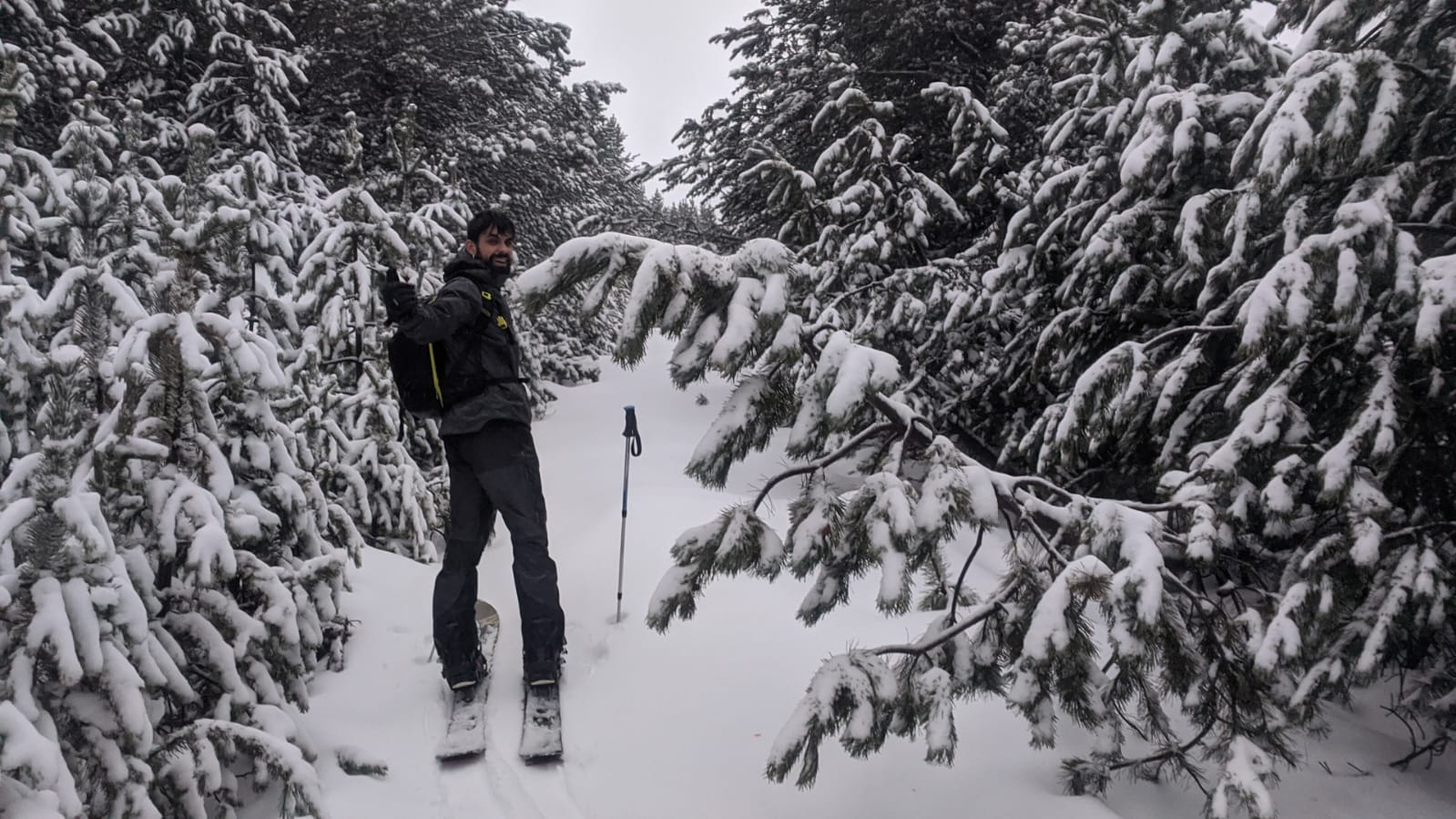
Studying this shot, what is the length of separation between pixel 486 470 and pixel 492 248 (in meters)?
1.10

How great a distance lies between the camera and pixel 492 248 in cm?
366

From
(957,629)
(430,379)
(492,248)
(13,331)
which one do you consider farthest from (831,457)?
(13,331)

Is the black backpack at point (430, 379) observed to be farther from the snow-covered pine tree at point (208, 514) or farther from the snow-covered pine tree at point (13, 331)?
the snow-covered pine tree at point (13, 331)

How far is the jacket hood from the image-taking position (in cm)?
353

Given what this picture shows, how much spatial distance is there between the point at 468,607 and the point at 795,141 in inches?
334

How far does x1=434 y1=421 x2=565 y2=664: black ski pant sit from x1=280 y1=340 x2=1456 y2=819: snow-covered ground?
344 millimetres

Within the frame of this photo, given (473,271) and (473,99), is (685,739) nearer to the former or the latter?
(473,271)

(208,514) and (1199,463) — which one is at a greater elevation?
(1199,463)

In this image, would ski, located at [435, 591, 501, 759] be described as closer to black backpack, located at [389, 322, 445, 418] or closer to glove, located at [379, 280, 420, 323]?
black backpack, located at [389, 322, 445, 418]

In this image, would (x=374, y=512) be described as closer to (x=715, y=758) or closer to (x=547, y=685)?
(x=547, y=685)

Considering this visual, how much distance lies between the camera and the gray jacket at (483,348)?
340cm

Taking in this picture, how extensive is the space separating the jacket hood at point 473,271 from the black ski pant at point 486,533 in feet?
2.29

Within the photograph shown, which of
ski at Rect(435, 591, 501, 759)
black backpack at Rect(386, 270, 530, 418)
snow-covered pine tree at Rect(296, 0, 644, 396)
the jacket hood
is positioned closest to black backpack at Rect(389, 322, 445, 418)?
black backpack at Rect(386, 270, 530, 418)

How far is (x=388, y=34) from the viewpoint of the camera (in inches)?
457
